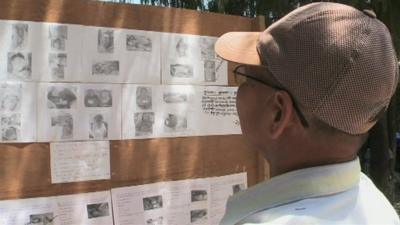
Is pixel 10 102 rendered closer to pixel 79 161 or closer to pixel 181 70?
pixel 79 161

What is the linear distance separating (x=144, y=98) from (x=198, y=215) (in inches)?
24.3

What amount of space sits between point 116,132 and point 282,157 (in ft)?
4.94

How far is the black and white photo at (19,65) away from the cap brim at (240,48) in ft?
4.22

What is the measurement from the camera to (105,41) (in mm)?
2516

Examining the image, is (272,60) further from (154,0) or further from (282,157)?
(154,0)

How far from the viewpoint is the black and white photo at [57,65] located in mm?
2373

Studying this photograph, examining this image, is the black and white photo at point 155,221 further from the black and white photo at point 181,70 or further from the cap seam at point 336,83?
the cap seam at point 336,83

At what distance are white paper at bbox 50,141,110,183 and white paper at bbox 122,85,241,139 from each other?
143 millimetres

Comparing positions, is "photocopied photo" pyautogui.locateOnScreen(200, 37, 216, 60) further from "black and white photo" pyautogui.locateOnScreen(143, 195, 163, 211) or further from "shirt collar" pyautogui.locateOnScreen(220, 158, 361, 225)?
"shirt collar" pyautogui.locateOnScreen(220, 158, 361, 225)

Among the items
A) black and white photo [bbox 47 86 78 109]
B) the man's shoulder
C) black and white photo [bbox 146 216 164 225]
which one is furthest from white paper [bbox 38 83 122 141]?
the man's shoulder

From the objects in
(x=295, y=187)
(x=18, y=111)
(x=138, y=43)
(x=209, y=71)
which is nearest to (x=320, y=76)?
(x=295, y=187)

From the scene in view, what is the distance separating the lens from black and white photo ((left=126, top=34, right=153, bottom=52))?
2.59 meters

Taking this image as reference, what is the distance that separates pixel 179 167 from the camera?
2742 millimetres

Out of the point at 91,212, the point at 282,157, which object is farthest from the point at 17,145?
the point at 282,157
